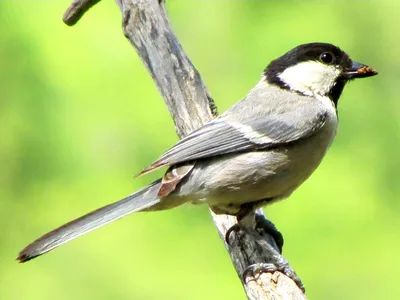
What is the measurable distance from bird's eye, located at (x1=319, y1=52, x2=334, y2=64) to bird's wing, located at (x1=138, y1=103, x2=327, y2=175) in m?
0.21

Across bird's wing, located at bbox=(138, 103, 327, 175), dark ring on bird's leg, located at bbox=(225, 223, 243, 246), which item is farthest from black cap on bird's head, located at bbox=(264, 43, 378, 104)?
dark ring on bird's leg, located at bbox=(225, 223, 243, 246)

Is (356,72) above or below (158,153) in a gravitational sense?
below

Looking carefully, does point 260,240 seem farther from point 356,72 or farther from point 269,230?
point 356,72

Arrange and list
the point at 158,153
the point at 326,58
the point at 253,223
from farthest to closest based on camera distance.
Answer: the point at 158,153, the point at 326,58, the point at 253,223

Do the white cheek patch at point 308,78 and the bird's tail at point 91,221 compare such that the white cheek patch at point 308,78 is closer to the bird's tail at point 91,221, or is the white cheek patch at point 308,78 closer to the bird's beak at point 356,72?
the bird's beak at point 356,72

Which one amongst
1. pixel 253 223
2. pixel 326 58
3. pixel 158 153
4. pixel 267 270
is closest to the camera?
pixel 267 270

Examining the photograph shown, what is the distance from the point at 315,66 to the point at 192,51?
5.00 feet

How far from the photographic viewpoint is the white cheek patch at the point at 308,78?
10.0 ft

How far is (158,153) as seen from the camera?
13.5 ft

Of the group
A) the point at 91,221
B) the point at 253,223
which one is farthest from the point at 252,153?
the point at 91,221

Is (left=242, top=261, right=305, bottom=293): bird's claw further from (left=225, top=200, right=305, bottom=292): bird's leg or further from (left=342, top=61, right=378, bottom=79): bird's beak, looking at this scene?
(left=342, top=61, right=378, bottom=79): bird's beak

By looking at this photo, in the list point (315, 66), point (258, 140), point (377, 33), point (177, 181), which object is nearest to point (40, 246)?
point (177, 181)

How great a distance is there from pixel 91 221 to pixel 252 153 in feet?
2.02

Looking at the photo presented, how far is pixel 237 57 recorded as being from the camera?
14.5ft
